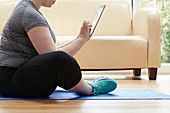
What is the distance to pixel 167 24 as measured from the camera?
4535 millimetres

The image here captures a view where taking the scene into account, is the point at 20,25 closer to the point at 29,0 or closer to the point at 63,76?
the point at 29,0

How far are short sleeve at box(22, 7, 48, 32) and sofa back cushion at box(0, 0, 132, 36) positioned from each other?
6.86ft

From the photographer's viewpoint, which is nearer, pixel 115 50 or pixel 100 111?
pixel 100 111

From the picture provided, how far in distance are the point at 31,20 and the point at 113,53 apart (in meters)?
1.59

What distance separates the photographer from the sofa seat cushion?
127 inches

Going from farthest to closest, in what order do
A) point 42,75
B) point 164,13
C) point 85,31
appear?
1. point 164,13
2. point 85,31
3. point 42,75

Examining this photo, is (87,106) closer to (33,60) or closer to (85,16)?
(33,60)

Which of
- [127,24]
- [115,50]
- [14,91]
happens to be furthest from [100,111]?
[127,24]

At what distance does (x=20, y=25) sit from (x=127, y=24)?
2.22 meters

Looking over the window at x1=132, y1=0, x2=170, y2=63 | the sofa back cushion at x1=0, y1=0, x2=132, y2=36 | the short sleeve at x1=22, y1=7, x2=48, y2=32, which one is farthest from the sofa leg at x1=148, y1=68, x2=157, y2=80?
the short sleeve at x1=22, y1=7, x2=48, y2=32

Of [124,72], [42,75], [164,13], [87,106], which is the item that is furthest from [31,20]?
[164,13]

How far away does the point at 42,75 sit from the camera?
68.4 inches

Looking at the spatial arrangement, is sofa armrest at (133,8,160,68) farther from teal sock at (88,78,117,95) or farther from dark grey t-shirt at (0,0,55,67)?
dark grey t-shirt at (0,0,55,67)

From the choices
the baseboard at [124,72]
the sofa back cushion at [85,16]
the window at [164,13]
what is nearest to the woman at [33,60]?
the sofa back cushion at [85,16]
